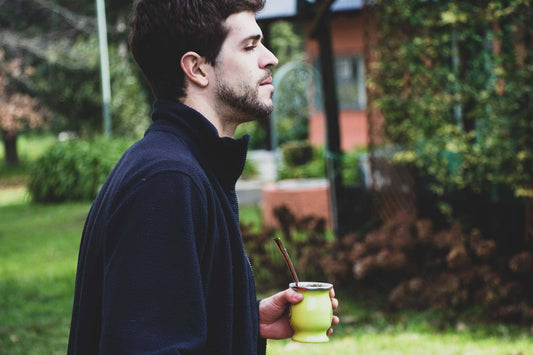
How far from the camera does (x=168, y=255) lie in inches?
65.2

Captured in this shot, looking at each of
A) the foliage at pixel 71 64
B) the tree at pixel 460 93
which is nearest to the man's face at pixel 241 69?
the tree at pixel 460 93

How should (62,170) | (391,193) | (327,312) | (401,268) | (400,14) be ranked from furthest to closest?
(62,170)
(391,193)
(400,14)
(401,268)
(327,312)

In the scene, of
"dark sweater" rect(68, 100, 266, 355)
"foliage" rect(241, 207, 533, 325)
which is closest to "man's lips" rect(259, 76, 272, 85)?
"dark sweater" rect(68, 100, 266, 355)

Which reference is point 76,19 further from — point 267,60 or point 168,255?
point 168,255

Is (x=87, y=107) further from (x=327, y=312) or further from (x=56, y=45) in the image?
(x=327, y=312)

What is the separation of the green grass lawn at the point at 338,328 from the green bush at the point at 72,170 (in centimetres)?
869

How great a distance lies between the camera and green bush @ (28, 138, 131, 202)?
1909cm

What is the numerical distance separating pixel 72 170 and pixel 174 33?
18.3 m

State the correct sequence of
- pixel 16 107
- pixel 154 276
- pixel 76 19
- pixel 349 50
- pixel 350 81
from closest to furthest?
pixel 154 276 < pixel 349 50 < pixel 350 81 < pixel 76 19 < pixel 16 107

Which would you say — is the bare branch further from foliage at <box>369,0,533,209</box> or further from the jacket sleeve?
the jacket sleeve

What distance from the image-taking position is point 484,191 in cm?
682

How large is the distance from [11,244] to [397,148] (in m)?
7.20

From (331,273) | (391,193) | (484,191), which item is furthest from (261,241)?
(484,191)

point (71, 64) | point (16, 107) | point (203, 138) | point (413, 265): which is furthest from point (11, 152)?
point (203, 138)
